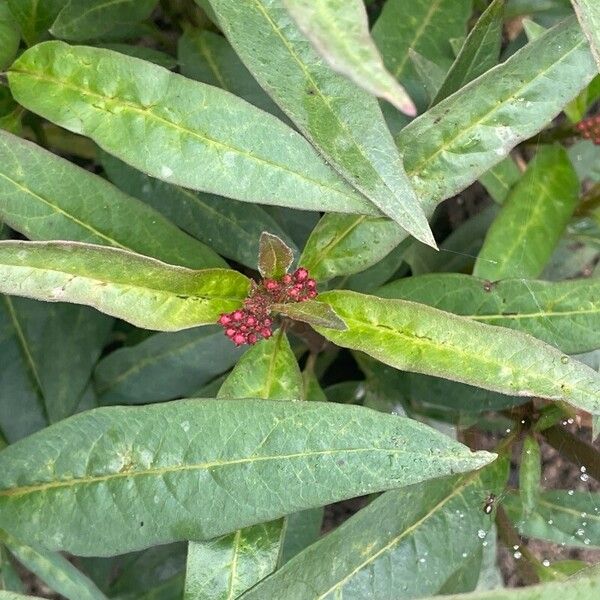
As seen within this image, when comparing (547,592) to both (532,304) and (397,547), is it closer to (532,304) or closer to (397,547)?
(397,547)

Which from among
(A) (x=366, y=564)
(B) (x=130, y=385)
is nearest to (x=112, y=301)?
(A) (x=366, y=564)

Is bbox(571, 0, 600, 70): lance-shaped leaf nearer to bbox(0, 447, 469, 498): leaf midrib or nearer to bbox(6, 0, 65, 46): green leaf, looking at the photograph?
bbox(0, 447, 469, 498): leaf midrib

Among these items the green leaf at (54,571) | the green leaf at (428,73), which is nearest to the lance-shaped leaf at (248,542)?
the green leaf at (54,571)

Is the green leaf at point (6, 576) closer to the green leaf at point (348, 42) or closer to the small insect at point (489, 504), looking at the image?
the small insect at point (489, 504)

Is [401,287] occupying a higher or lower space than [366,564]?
higher

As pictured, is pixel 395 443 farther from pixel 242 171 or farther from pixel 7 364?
pixel 7 364

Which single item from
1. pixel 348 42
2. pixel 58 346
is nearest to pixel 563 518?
pixel 58 346
